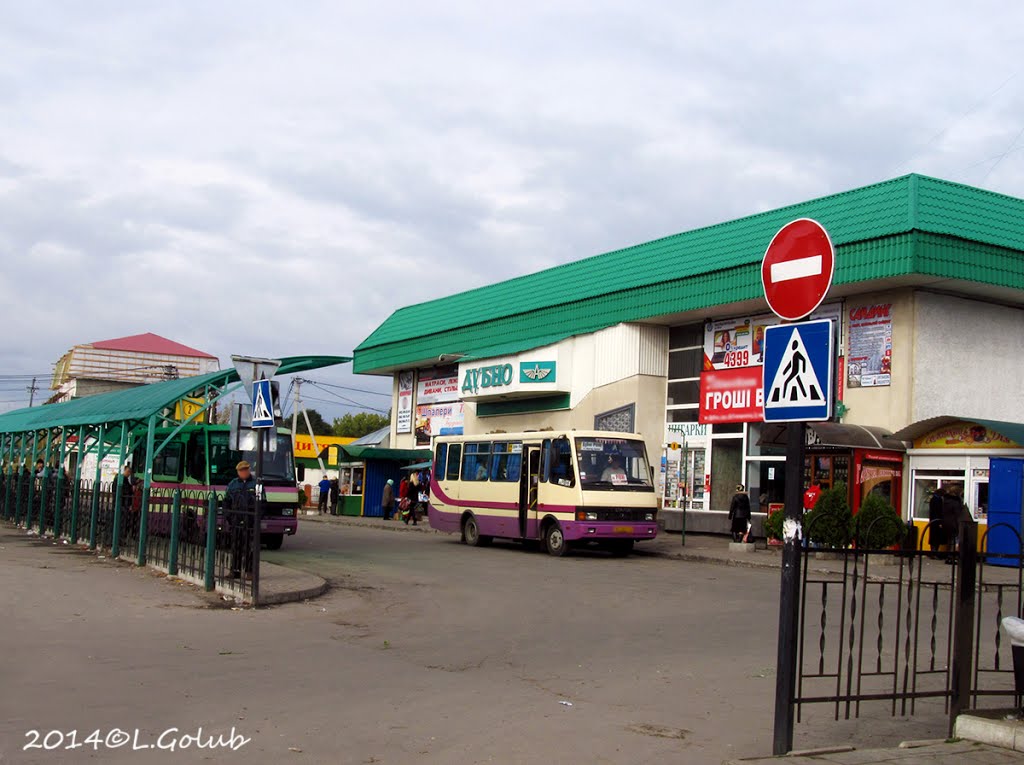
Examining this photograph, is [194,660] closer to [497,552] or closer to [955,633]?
[955,633]

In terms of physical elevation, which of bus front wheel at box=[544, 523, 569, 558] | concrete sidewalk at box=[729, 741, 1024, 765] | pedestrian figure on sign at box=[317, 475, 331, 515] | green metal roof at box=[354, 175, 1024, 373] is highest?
green metal roof at box=[354, 175, 1024, 373]

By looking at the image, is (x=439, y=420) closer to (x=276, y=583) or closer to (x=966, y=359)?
(x=966, y=359)

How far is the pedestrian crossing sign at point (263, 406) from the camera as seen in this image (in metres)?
14.2

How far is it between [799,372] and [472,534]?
2096 cm

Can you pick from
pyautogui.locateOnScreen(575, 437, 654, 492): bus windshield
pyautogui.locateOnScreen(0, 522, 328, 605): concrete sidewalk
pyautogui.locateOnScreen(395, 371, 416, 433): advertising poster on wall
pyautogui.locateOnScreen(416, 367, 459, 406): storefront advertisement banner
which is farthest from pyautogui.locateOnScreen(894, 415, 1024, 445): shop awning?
pyautogui.locateOnScreen(395, 371, 416, 433): advertising poster on wall

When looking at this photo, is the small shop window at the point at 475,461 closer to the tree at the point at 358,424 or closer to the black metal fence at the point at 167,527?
the black metal fence at the point at 167,527

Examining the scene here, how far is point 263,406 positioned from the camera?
46.8ft

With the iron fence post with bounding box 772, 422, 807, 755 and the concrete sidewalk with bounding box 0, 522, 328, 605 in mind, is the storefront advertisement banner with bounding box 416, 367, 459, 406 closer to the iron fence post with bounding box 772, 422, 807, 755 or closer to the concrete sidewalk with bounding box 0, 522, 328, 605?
the concrete sidewalk with bounding box 0, 522, 328, 605

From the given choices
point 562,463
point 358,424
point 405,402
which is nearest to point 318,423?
point 358,424

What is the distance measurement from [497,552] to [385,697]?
16413 mm

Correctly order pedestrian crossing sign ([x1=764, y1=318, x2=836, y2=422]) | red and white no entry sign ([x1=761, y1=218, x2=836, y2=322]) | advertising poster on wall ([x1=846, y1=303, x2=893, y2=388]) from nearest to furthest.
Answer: pedestrian crossing sign ([x1=764, y1=318, x2=836, y2=422])
red and white no entry sign ([x1=761, y1=218, x2=836, y2=322])
advertising poster on wall ([x1=846, y1=303, x2=893, y2=388])

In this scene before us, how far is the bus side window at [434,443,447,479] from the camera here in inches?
1099

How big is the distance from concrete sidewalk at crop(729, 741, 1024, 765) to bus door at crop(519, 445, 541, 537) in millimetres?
17634

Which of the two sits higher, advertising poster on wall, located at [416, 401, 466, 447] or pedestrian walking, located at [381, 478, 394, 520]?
advertising poster on wall, located at [416, 401, 466, 447]
